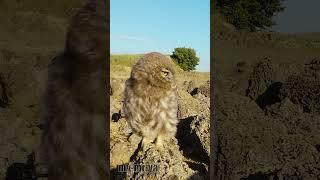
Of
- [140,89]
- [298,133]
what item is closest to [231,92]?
[298,133]

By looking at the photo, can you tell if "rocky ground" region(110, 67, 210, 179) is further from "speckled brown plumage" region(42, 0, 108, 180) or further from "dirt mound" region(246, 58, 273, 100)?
"speckled brown plumage" region(42, 0, 108, 180)

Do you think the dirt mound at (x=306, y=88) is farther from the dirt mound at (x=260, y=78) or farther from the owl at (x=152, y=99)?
the owl at (x=152, y=99)

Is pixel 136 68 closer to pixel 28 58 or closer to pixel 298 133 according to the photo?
pixel 298 133

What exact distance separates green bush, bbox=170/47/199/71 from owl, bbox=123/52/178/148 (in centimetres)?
14

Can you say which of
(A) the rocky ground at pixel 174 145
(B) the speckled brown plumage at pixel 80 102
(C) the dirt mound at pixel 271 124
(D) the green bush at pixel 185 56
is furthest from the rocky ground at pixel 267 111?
(B) the speckled brown plumage at pixel 80 102

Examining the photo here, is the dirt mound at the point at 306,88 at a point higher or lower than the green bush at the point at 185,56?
lower

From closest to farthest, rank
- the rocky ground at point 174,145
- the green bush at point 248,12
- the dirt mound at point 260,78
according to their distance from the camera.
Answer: the rocky ground at point 174,145
the dirt mound at point 260,78
the green bush at point 248,12

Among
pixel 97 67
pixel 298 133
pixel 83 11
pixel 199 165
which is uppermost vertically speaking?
pixel 83 11

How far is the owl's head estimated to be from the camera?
3.91 metres

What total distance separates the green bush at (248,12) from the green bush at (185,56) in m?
1.26

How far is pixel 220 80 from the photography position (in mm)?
5215

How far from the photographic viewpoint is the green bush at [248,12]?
554 cm

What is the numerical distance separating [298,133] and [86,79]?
2.66m

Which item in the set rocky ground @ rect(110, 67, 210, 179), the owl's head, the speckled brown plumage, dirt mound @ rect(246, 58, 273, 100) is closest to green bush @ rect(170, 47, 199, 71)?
the owl's head
